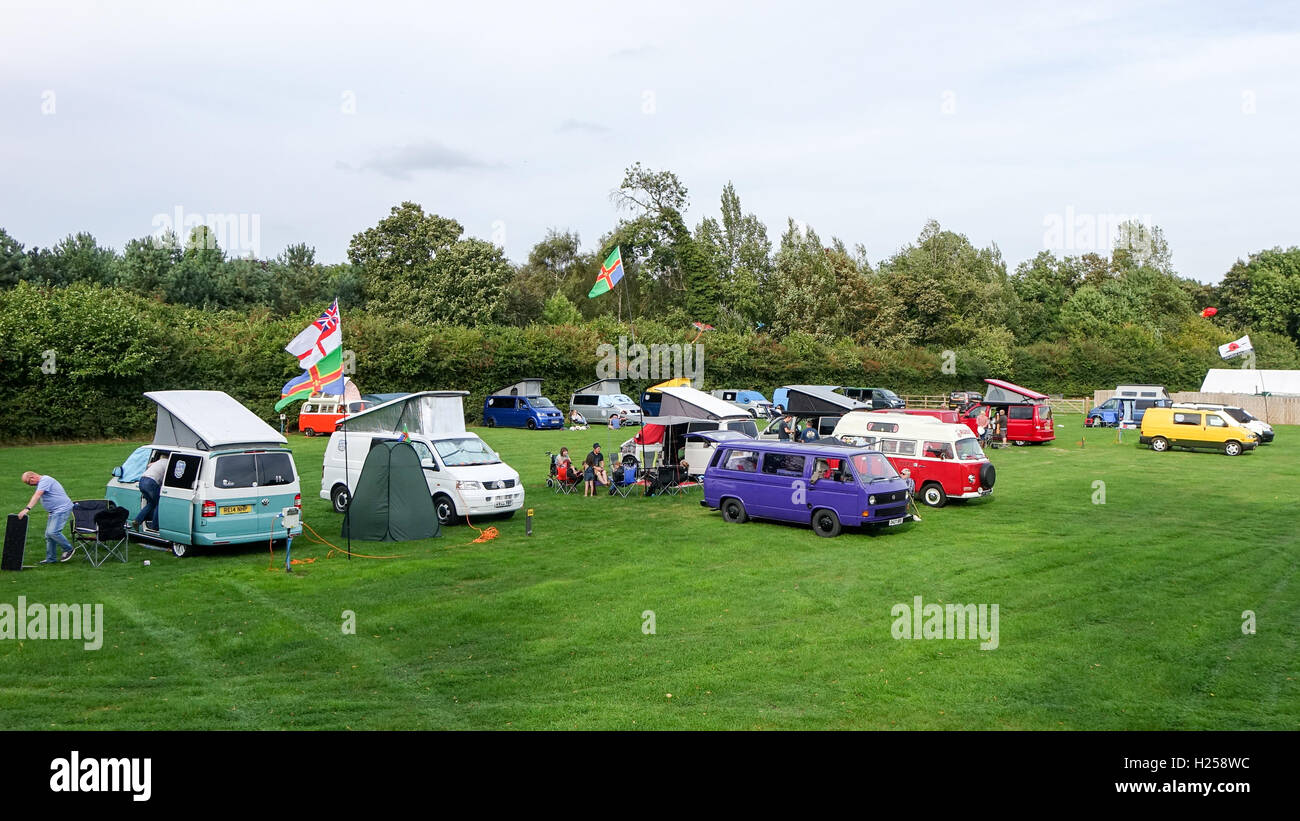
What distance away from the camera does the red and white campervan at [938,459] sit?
2214 cm

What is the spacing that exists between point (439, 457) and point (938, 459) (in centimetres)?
1149

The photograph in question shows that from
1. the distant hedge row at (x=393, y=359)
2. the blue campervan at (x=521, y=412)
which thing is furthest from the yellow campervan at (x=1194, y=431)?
the distant hedge row at (x=393, y=359)

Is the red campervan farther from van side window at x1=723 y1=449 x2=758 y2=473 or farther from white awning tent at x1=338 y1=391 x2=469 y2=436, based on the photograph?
white awning tent at x1=338 y1=391 x2=469 y2=436

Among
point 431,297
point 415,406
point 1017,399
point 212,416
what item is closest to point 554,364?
point 431,297

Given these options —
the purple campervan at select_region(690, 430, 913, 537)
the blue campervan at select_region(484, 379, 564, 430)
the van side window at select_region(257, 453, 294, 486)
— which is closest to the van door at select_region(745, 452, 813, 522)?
the purple campervan at select_region(690, 430, 913, 537)

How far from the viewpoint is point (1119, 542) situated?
58.2 ft

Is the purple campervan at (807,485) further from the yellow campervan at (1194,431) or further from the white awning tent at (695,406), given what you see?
the yellow campervan at (1194,431)

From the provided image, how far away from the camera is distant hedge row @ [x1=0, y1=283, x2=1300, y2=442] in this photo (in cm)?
3681

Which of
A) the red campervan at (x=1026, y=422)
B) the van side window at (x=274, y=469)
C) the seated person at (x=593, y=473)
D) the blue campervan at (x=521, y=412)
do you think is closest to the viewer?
the van side window at (x=274, y=469)

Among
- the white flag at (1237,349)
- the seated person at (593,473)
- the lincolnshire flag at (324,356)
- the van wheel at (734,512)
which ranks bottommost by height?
the van wheel at (734,512)

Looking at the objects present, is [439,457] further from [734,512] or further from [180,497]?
[734,512]

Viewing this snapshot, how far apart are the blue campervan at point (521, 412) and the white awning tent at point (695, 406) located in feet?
48.4

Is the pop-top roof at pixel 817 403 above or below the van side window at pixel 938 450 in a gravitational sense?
above
